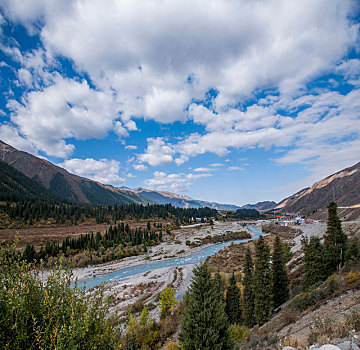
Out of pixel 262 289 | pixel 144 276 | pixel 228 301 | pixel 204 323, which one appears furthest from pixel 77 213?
pixel 204 323

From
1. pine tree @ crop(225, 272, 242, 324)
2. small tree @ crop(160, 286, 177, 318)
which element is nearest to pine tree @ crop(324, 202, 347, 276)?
pine tree @ crop(225, 272, 242, 324)

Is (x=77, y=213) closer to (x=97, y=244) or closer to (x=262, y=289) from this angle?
(x=97, y=244)

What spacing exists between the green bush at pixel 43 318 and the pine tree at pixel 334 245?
1054 inches

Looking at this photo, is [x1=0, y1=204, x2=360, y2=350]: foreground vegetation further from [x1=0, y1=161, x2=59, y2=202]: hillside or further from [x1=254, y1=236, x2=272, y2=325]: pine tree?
[x1=0, y1=161, x2=59, y2=202]: hillside

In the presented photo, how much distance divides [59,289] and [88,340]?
6.33 feet

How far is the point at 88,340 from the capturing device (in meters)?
5.81

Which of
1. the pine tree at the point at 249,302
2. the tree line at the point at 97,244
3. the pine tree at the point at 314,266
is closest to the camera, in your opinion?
the pine tree at the point at 249,302

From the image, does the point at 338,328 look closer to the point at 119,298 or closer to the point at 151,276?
the point at 119,298

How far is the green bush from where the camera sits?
5055 millimetres

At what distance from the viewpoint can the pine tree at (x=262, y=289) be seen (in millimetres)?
20016

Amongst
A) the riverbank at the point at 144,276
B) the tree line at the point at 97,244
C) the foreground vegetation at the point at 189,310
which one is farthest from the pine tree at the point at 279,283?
the tree line at the point at 97,244

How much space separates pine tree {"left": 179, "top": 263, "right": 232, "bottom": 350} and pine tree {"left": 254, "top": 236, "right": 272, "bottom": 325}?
1119 centimetres

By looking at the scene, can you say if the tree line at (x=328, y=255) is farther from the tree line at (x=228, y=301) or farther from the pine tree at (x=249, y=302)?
the pine tree at (x=249, y=302)

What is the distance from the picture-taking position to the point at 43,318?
5.31 meters
